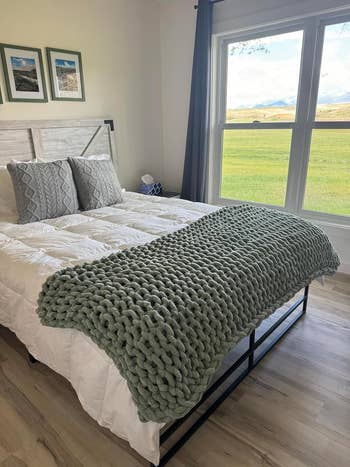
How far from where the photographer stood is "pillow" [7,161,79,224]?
2100 millimetres

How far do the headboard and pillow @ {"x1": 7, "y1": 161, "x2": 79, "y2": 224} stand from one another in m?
0.48

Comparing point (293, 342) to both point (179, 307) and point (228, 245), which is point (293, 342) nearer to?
point (228, 245)

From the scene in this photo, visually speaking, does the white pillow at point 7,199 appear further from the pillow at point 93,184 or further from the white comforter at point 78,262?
the pillow at point 93,184

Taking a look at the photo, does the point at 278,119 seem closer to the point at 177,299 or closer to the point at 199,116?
the point at 199,116

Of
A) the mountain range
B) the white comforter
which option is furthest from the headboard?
the mountain range

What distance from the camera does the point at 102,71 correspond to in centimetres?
307

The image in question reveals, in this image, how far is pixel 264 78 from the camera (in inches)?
121

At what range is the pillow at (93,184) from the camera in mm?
2414

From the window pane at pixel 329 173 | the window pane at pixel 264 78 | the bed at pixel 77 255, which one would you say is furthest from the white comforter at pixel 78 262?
the window pane at pixel 264 78

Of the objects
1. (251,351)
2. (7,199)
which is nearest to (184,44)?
(7,199)

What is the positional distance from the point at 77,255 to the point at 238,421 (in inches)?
42.1

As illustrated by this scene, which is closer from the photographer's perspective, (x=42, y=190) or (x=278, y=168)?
(x=42, y=190)

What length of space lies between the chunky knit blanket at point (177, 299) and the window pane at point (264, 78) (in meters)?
1.72

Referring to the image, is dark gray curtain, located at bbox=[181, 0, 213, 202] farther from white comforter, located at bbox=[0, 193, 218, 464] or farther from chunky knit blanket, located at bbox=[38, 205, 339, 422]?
chunky knit blanket, located at bbox=[38, 205, 339, 422]
